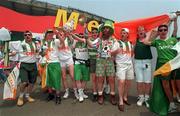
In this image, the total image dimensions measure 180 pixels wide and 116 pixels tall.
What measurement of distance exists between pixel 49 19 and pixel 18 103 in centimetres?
1205

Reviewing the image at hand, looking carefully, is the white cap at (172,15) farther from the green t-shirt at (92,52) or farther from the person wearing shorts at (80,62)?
the person wearing shorts at (80,62)

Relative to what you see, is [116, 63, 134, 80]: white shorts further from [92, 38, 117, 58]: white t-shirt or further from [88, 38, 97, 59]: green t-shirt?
[88, 38, 97, 59]: green t-shirt

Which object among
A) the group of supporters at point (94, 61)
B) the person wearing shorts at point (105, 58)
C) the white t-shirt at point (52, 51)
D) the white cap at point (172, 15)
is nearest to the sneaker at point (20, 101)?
the group of supporters at point (94, 61)

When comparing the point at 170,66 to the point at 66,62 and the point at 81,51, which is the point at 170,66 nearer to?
the point at 81,51

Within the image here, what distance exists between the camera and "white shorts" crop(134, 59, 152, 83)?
26.3ft

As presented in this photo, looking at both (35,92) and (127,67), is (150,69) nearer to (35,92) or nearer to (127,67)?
(127,67)

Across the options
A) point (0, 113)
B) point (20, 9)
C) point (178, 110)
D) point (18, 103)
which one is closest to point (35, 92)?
point (18, 103)

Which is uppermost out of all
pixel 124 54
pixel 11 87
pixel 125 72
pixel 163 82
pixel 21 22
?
pixel 21 22

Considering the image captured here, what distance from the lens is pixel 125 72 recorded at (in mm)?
8055

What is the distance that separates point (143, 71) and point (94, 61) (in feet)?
4.14

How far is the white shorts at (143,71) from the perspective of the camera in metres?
8.02

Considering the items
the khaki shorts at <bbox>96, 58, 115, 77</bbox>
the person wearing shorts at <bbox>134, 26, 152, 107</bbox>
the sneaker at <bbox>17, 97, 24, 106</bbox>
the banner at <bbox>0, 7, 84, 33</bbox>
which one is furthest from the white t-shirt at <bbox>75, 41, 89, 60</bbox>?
the banner at <bbox>0, 7, 84, 33</bbox>

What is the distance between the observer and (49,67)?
883 centimetres

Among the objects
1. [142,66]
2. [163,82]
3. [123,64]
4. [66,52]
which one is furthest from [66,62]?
[163,82]
